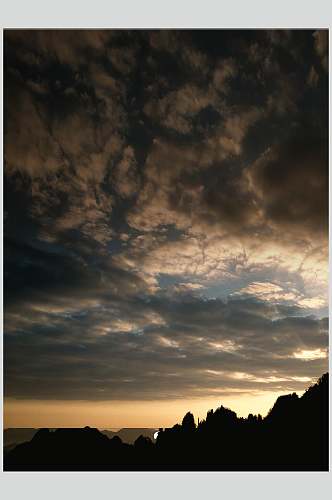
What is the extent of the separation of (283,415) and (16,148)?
123 ft

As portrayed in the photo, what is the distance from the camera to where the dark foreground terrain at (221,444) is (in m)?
32.0

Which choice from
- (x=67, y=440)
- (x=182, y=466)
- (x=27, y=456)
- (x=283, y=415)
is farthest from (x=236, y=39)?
(x=27, y=456)

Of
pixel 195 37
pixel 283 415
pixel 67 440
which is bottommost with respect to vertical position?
pixel 67 440

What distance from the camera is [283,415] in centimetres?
4225

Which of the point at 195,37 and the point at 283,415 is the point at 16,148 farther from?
the point at 283,415

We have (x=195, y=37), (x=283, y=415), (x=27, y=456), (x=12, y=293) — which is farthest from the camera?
(x=27, y=456)

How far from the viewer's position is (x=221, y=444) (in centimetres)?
4612

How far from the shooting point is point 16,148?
21.1 metres

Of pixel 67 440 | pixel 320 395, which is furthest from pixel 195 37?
pixel 67 440

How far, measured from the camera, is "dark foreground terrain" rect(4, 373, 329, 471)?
32031 millimetres

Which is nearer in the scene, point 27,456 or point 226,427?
point 226,427

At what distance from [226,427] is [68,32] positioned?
157ft

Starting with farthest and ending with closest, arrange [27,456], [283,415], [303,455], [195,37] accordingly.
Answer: [27,456]
[283,415]
[303,455]
[195,37]

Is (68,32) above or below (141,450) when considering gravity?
above
